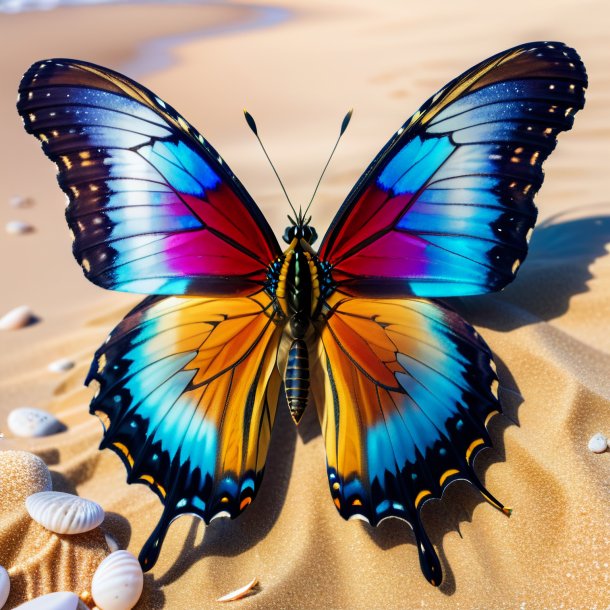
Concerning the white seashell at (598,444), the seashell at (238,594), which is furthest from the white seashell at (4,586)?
the white seashell at (598,444)

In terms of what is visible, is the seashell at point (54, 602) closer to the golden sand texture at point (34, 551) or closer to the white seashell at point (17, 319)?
the golden sand texture at point (34, 551)

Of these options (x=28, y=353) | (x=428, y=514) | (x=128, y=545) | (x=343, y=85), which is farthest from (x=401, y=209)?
(x=343, y=85)

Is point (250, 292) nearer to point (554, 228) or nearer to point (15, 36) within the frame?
point (554, 228)

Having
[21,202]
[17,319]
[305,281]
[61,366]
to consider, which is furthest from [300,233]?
[21,202]

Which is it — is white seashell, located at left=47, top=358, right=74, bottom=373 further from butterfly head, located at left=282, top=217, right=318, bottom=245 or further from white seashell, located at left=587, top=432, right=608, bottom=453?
white seashell, located at left=587, top=432, right=608, bottom=453

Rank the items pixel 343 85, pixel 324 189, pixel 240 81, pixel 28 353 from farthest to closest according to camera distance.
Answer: pixel 240 81
pixel 343 85
pixel 324 189
pixel 28 353
